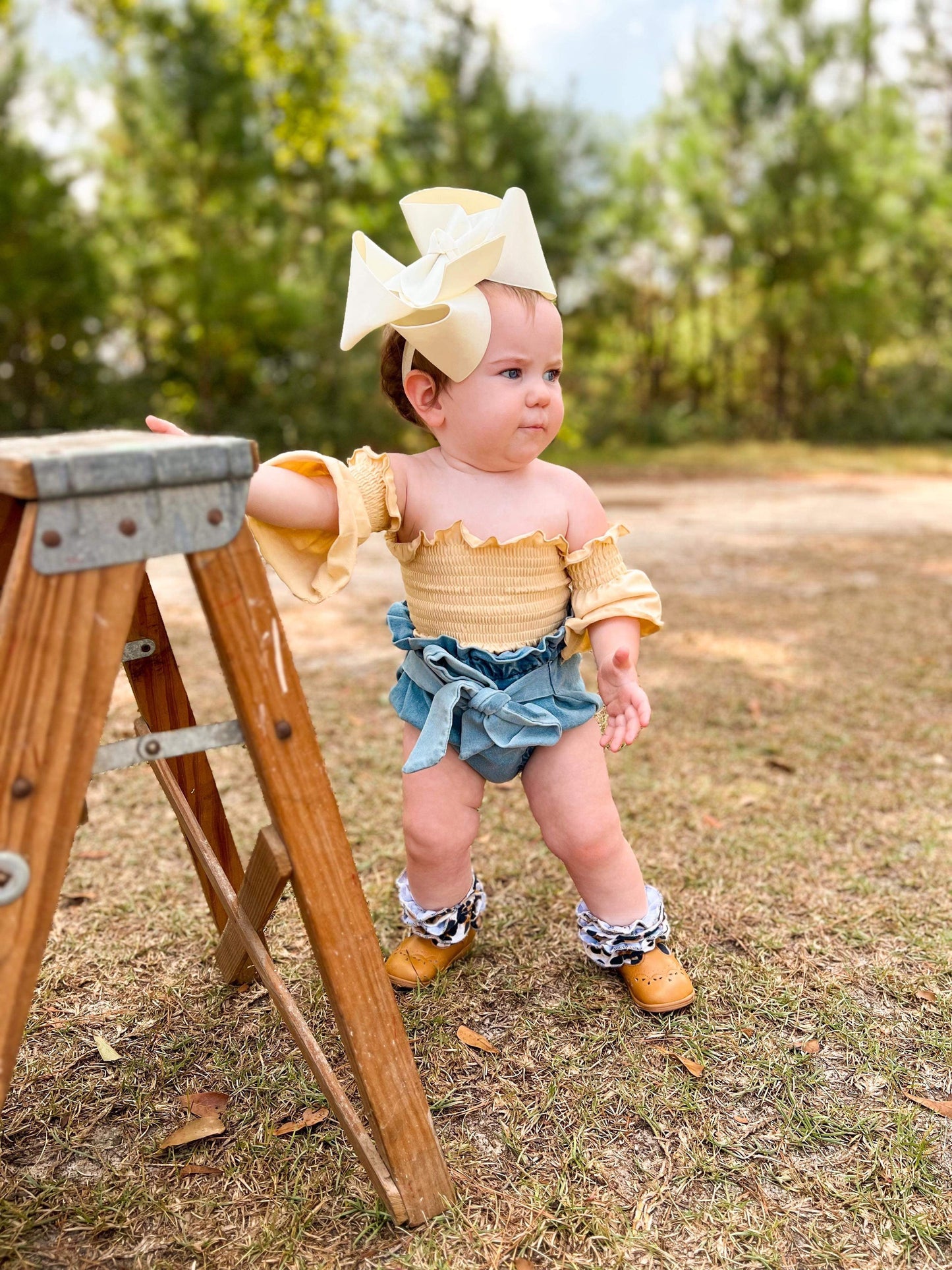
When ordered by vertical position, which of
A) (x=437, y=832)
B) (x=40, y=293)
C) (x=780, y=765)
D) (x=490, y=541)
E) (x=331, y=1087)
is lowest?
(x=780, y=765)

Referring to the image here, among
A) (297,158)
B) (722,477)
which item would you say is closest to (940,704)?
(722,477)

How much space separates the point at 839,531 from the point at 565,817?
688cm

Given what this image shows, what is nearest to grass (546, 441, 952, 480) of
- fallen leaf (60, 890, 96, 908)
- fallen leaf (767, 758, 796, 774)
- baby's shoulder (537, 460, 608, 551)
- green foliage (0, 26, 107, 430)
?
green foliage (0, 26, 107, 430)

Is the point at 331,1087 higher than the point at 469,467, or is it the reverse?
the point at 469,467

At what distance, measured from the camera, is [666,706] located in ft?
12.8

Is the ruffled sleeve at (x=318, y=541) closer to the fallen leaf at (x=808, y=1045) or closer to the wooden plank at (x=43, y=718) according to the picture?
the wooden plank at (x=43, y=718)

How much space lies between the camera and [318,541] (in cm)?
177

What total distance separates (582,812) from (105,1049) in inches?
40.0

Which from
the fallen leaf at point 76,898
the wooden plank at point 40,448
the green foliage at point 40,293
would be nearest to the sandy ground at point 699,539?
the fallen leaf at point 76,898

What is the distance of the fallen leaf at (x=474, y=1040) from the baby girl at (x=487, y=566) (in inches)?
9.3

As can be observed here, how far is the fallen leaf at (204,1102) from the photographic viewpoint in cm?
181

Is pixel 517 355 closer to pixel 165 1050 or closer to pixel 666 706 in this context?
pixel 165 1050

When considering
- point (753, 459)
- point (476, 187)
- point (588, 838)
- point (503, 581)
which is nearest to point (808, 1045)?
point (588, 838)

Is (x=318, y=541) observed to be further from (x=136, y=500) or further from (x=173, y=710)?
(x=136, y=500)
